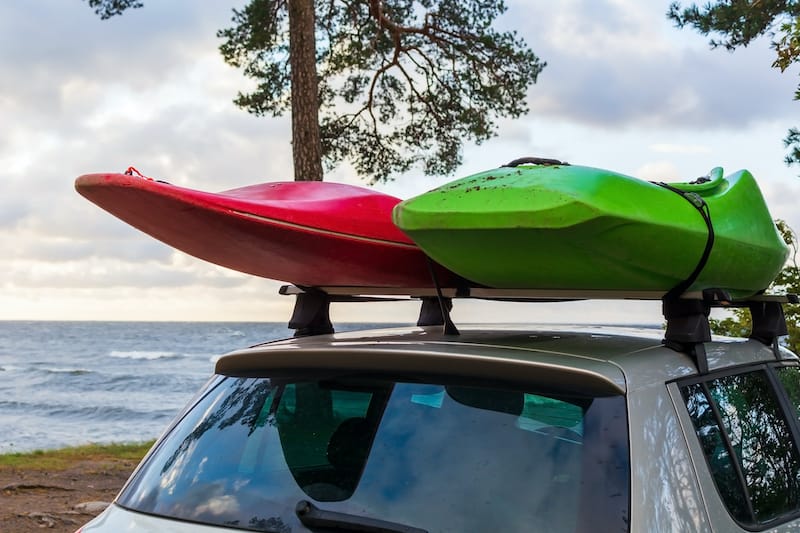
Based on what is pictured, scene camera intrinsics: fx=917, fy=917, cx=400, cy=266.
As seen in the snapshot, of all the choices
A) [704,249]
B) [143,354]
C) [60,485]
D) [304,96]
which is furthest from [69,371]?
[704,249]

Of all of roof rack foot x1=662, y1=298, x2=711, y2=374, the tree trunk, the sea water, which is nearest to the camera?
roof rack foot x1=662, y1=298, x2=711, y2=374

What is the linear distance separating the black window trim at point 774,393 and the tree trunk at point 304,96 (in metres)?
7.27

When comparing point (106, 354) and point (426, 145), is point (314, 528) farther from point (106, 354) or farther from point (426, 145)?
point (106, 354)

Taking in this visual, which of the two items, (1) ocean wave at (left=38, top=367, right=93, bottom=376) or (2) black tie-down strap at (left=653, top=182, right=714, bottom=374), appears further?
(1) ocean wave at (left=38, top=367, right=93, bottom=376)

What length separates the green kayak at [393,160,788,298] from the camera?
8.62 ft

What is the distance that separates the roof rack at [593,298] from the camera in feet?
9.21

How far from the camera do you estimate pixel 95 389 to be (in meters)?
36.1

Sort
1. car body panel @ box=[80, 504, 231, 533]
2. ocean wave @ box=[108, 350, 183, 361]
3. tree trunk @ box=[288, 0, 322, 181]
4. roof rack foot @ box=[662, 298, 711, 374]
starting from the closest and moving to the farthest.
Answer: car body panel @ box=[80, 504, 231, 533] < roof rack foot @ box=[662, 298, 711, 374] < tree trunk @ box=[288, 0, 322, 181] < ocean wave @ box=[108, 350, 183, 361]

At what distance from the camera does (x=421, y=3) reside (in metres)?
13.8

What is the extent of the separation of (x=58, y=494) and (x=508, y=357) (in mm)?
9029

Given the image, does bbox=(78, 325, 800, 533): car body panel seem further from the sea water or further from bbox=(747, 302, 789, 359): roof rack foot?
the sea water

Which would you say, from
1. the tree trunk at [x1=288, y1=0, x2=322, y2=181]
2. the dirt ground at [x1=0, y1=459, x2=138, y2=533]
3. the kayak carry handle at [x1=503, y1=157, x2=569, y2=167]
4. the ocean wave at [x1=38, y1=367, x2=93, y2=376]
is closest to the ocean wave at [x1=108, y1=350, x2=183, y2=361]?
the ocean wave at [x1=38, y1=367, x2=93, y2=376]

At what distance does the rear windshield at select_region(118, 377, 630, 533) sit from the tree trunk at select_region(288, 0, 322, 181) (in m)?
7.55

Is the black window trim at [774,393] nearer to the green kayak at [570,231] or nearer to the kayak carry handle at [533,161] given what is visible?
the green kayak at [570,231]
